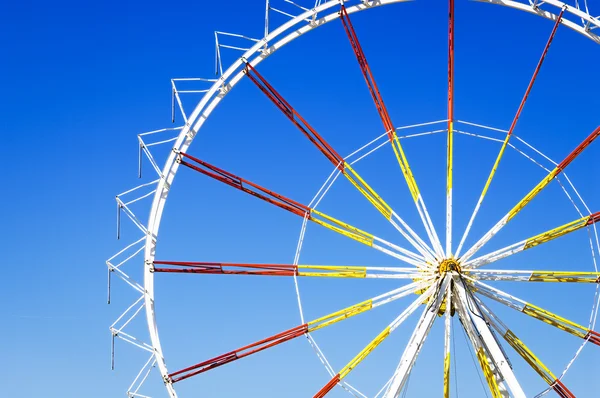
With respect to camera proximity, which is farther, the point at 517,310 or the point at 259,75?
the point at 259,75

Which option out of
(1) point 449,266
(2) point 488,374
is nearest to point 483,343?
(2) point 488,374

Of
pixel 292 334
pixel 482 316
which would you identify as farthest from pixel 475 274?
pixel 292 334

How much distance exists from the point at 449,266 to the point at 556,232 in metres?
3.76

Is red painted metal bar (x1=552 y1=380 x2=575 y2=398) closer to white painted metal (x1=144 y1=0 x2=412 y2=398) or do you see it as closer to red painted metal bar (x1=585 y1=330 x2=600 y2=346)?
red painted metal bar (x1=585 y1=330 x2=600 y2=346)

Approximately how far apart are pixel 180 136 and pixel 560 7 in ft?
42.6

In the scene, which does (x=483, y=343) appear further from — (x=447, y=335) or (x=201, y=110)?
(x=201, y=110)

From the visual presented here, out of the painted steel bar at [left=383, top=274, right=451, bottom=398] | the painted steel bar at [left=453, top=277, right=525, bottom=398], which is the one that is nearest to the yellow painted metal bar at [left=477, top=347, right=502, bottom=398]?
the painted steel bar at [left=453, top=277, right=525, bottom=398]

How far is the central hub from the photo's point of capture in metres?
38.2

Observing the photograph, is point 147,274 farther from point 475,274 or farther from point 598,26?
point 598,26

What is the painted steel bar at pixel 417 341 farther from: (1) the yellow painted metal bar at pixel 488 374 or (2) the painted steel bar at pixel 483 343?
(1) the yellow painted metal bar at pixel 488 374

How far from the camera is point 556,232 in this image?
39.1 metres

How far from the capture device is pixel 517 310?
3859 centimetres

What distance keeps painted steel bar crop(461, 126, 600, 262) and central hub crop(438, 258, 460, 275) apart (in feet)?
1.10

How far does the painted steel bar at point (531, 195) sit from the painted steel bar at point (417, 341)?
50.4 inches
